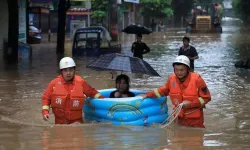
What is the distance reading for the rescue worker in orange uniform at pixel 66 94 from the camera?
8164 mm

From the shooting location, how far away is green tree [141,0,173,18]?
73312 millimetres

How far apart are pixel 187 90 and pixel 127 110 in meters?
1.12

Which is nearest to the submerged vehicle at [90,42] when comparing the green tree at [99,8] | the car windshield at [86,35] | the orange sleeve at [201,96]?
the car windshield at [86,35]

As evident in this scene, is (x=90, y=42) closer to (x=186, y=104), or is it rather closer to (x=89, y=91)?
(x=89, y=91)

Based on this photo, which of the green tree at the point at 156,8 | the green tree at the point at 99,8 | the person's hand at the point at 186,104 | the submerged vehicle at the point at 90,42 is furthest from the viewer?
the green tree at the point at 156,8

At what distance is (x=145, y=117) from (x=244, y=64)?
1188 cm

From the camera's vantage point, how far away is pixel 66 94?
8.23 m

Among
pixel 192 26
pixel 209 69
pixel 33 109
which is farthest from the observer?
pixel 192 26

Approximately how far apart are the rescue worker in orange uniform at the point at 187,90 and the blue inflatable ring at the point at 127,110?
66cm

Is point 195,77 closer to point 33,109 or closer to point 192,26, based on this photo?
point 33,109

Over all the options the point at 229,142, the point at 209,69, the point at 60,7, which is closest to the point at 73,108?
the point at 229,142

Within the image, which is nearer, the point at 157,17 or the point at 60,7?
the point at 60,7

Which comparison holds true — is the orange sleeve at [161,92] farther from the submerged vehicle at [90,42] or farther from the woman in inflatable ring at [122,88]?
the submerged vehicle at [90,42]

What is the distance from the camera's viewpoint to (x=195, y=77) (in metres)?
7.93
